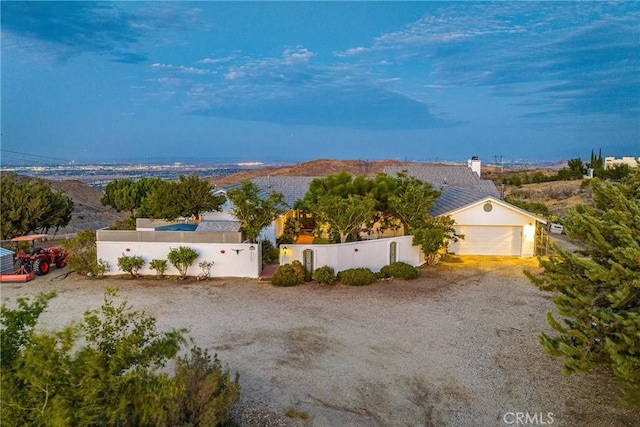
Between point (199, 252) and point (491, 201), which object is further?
point (491, 201)

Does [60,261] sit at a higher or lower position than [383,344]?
higher

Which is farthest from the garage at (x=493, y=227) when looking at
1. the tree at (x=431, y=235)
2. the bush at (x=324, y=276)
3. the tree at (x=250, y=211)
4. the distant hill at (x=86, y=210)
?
the distant hill at (x=86, y=210)

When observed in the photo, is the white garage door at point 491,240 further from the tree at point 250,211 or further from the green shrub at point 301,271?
the tree at point 250,211

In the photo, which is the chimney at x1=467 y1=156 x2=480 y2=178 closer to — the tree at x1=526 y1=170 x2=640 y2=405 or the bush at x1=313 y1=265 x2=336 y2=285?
the bush at x1=313 y1=265 x2=336 y2=285

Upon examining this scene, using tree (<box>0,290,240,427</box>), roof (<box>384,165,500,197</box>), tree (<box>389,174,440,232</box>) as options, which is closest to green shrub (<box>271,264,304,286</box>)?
tree (<box>389,174,440,232</box>)

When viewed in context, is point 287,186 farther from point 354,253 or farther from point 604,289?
point 604,289

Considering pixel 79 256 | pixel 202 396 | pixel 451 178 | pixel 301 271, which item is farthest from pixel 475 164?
pixel 202 396

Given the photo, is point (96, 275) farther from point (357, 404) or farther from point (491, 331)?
point (491, 331)
